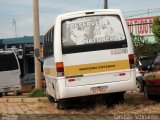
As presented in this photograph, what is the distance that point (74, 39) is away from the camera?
11969 millimetres

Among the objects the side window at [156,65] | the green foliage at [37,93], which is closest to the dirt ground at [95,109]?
the side window at [156,65]

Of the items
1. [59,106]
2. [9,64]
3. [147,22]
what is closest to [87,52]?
[59,106]

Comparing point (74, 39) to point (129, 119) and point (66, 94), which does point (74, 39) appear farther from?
point (129, 119)

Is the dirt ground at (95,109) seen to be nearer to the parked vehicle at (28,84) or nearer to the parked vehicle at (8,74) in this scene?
the parked vehicle at (8,74)

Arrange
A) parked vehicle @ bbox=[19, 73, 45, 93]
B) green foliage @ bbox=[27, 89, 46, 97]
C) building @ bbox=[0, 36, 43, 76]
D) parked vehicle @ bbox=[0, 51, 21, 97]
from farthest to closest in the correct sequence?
building @ bbox=[0, 36, 43, 76]
parked vehicle @ bbox=[19, 73, 45, 93]
parked vehicle @ bbox=[0, 51, 21, 97]
green foliage @ bbox=[27, 89, 46, 97]

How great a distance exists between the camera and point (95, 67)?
11.9 m

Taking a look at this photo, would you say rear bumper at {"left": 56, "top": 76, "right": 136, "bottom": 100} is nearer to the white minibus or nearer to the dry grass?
the white minibus

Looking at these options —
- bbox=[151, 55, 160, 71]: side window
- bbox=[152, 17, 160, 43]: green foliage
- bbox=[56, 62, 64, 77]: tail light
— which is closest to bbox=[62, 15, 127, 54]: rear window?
bbox=[56, 62, 64, 77]: tail light

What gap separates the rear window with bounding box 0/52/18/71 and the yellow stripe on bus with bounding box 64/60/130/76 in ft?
40.9

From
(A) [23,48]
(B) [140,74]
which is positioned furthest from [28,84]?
(A) [23,48]

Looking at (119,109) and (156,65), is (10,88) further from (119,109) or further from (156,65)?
(119,109)

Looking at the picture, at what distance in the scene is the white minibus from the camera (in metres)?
11.8

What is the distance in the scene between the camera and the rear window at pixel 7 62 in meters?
23.8

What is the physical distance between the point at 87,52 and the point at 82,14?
1.06 meters
